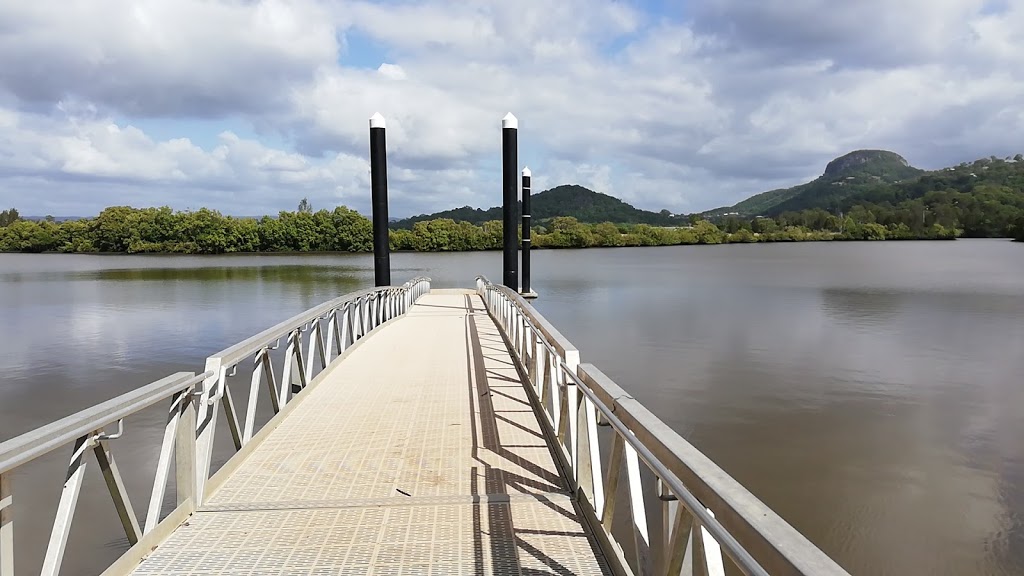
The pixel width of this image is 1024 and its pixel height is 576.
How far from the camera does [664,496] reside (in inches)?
86.4

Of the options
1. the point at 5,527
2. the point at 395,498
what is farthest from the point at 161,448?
the point at 5,527

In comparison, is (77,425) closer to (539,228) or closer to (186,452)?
(186,452)

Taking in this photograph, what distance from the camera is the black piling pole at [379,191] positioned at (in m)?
15.2

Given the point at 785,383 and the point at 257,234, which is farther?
the point at 257,234

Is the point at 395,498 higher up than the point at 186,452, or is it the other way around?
the point at 186,452

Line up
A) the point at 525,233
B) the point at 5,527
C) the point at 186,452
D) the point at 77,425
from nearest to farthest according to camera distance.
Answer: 1. the point at 5,527
2. the point at 77,425
3. the point at 186,452
4. the point at 525,233

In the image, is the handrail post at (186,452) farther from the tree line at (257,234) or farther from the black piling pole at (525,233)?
the tree line at (257,234)

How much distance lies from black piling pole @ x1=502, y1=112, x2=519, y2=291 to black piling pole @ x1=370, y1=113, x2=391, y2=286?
359cm

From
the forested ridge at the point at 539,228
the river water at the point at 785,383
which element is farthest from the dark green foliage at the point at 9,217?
the river water at the point at 785,383

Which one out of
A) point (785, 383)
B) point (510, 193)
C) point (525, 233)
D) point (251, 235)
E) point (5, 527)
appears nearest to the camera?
point (5, 527)

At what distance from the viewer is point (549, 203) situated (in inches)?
6019

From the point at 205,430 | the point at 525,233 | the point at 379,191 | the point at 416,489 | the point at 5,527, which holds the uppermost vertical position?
the point at 379,191

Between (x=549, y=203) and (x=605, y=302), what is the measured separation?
12600 cm

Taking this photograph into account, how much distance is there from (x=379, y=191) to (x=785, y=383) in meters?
9.57
